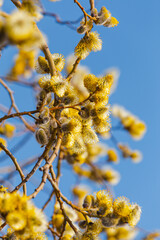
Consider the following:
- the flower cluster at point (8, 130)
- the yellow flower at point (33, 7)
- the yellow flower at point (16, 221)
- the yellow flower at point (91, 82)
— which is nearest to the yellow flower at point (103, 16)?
the yellow flower at point (91, 82)

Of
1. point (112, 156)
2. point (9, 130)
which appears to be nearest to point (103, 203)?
point (9, 130)

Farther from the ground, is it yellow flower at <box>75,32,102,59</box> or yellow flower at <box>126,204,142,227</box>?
yellow flower at <box>75,32,102,59</box>

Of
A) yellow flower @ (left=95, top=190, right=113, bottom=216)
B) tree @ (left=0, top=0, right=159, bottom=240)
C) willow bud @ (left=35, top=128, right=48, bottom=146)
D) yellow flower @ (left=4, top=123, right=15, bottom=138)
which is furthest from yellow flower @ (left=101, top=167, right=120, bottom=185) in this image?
willow bud @ (left=35, top=128, right=48, bottom=146)

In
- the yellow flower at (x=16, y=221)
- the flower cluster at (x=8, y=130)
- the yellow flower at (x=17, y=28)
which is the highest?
the flower cluster at (x=8, y=130)

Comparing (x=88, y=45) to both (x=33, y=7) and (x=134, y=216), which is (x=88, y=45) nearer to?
(x=33, y=7)

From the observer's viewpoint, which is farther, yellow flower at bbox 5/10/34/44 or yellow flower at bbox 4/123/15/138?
yellow flower at bbox 4/123/15/138

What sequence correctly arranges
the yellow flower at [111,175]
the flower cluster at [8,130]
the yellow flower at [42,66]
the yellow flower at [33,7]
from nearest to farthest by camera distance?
the yellow flower at [33,7] < the yellow flower at [42,66] < the flower cluster at [8,130] < the yellow flower at [111,175]

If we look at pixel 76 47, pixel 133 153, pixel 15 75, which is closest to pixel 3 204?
pixel 76 47

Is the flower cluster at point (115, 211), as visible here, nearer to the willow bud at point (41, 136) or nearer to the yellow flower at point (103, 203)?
the yellow flower at point (103, 203)

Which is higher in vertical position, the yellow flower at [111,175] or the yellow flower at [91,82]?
the yellow flower at [111,175]

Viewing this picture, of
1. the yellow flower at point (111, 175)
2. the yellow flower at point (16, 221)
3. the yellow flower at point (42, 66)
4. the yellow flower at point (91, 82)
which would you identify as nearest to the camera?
the yellow flower at point (16, 221)

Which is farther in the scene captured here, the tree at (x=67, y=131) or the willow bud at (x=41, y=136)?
the willow bud at (x=41, y=136)

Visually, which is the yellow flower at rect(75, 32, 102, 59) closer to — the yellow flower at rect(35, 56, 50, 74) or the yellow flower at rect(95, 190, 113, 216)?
the yellow flower at rect(35, 56, 50, 74)

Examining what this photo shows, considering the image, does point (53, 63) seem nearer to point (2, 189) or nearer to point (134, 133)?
point (2, 189)
